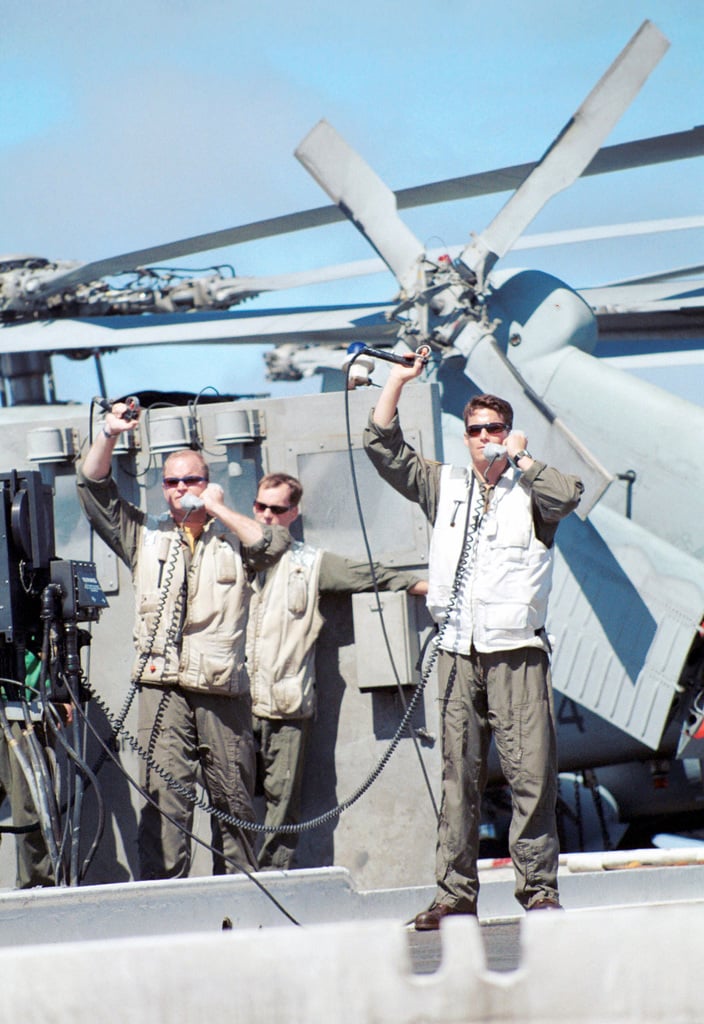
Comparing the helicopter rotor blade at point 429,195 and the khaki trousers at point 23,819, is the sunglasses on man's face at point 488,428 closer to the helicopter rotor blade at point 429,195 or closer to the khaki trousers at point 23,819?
the khaki trousers at point 23,819

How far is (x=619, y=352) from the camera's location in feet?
56.4

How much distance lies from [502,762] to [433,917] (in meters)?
0.59

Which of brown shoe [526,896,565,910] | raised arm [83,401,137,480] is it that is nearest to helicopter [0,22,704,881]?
raised arm [83,401,137,480]

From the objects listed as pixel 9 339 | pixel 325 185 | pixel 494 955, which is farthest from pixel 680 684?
pixel 9 339

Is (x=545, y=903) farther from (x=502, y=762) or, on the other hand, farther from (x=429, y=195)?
(x=429, y=195)

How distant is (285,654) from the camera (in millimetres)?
6273

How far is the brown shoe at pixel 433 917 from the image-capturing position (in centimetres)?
493

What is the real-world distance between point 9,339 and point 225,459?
11.7m

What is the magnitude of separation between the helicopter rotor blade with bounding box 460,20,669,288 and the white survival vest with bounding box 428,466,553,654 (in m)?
7.31

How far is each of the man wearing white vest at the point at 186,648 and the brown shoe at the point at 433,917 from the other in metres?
1.12

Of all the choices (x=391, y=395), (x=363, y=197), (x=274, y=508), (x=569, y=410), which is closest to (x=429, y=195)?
(x=363, y=197)

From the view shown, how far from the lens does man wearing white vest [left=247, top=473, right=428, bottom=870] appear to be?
627cm

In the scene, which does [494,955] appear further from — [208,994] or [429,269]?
[429,269]

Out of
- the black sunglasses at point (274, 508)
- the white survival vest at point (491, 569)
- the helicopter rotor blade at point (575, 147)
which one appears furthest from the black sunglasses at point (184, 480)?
the helicopter rotor blade at point (575, 147)
